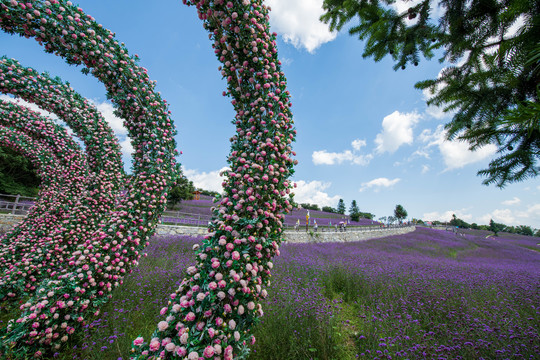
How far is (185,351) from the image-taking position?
163 centimetres

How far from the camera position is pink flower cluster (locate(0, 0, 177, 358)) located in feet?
9.94

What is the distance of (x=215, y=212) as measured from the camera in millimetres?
2273

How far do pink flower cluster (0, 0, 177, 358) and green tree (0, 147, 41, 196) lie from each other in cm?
2501

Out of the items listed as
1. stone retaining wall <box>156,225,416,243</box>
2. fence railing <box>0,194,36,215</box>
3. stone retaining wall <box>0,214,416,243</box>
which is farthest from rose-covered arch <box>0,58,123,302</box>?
fence railing <box>0,194,36,215</box>

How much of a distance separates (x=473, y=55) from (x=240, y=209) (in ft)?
10.8

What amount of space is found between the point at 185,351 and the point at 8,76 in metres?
7.24

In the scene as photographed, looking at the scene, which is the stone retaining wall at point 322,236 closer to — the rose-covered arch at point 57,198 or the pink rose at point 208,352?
the rose-covered arch at point 57,198

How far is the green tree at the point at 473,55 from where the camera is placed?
2.05 m

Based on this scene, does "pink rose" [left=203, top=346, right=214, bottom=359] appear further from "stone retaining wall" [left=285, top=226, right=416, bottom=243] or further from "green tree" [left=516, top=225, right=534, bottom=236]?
"green tree" [left=516, top=225, right=534, bottom=236]

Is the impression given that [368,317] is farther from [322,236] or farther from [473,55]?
[322,236]

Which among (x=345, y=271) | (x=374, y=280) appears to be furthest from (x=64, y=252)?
(x=374, y=280)

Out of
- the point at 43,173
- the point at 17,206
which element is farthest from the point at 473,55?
the point at 17,206

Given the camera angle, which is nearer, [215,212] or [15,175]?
[215,212]

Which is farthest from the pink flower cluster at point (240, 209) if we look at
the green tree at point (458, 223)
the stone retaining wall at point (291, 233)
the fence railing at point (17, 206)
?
the green tree at point (458, 223)
